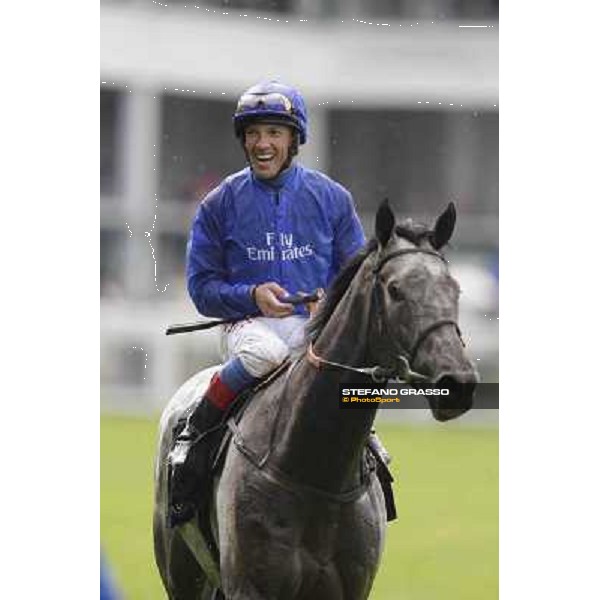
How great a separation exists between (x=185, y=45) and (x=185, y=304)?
767mm

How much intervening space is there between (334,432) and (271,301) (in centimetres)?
48

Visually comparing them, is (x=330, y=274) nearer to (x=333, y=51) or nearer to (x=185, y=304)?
(x=185, y=304)

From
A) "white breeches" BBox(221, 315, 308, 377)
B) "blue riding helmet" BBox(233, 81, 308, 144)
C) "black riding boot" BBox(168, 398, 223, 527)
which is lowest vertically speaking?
"black riding boot" BBox(168, 398, 223, 527)

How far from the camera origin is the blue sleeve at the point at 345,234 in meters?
3.04

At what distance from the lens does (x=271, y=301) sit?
9.74 feet

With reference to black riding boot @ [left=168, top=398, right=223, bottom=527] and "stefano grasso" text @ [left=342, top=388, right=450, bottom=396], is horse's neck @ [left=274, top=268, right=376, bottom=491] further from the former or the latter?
black riding boot @ [left=168, top=398, right=223, bottom=527]

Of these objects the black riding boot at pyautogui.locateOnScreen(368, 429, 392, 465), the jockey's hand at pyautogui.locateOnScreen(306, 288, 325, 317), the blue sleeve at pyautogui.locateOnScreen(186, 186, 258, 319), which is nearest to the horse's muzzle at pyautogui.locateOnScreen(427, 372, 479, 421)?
the black riding boot at pyautogui.locateOnScreen(368, 429, 392, 465)

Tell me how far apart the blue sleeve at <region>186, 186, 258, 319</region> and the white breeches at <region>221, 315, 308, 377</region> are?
0.09m

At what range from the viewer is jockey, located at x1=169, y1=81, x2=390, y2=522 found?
2.97 m

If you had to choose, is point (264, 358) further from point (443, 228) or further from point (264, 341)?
point (443, 228)

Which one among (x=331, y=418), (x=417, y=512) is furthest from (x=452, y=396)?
(x=417, y=512)
